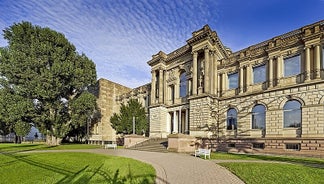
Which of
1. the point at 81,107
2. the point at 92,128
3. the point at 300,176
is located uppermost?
the point at 81,107

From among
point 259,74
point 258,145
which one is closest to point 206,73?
point 259,74

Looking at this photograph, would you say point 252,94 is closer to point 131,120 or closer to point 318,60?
point 318,60

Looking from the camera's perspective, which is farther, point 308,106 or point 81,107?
point 81,107

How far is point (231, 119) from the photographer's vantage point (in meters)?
23.0

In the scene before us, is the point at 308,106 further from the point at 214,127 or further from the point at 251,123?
the point at 214,127

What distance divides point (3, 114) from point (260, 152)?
101ft

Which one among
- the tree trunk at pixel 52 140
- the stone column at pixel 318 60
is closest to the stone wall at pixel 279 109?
the stone column at pixel 318 60

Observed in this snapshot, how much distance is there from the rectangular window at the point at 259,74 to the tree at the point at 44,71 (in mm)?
23601

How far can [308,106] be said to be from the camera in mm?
17281

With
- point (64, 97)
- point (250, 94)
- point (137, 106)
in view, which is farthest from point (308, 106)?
point (64, 97)

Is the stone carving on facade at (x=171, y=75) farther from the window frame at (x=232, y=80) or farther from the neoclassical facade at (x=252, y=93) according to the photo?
the window frame at (x=232, y=80)

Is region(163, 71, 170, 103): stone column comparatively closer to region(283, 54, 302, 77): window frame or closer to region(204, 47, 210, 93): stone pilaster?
region(204, 47, 210, 93): stone pilaster

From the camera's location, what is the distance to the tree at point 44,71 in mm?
25859

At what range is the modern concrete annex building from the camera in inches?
682
